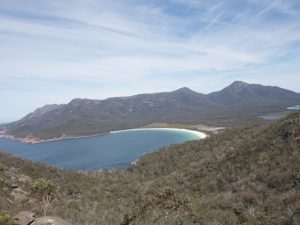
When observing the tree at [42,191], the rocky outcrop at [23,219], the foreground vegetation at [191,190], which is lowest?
the foreground vegetation at [191,190]

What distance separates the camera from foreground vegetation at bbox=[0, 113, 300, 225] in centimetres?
1719

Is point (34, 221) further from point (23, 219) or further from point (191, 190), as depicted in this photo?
point (191, 190)

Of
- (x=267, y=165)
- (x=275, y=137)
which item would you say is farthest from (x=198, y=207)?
(x=275, y=137)

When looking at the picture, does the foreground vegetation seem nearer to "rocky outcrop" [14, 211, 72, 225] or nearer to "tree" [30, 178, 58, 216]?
"tree" [30, 178, 58, 216]

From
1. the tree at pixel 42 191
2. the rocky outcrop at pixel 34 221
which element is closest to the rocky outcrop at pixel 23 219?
the rocky outcrop at pixel 34 221

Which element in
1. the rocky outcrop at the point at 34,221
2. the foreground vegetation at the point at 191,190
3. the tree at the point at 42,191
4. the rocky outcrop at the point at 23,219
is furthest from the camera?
the tree at the point at 42,191

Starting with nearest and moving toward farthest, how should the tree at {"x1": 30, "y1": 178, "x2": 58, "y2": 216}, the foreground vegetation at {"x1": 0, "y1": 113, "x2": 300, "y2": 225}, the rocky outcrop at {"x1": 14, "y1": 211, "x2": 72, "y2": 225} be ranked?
the rocky outcrop at {"x1": 14, "y1": 211, "x2": 72, "y2": 225}
the foreground vegetation at {"x1": 0, "y1": 113, "x2": 300, "y2": 225}
the tree at {"x1": 30, "y1": 178, "x2": 58, "y2": 216}

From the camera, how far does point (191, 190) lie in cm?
2872

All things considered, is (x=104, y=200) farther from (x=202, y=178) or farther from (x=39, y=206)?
(x=39, y=206)

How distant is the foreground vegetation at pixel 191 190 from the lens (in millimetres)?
17188

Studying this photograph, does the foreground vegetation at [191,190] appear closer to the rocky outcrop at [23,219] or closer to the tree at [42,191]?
the tree at [42,191]

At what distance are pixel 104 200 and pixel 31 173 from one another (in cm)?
1033

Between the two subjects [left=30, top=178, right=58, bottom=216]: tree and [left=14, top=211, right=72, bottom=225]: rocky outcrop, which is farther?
[left=30, top=178, right=58, bottom=216]: tree

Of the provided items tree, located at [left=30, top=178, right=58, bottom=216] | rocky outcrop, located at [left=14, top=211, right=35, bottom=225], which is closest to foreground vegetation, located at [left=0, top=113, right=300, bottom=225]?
tree, located at [left=30, top=178, right=58, bottom=216]
